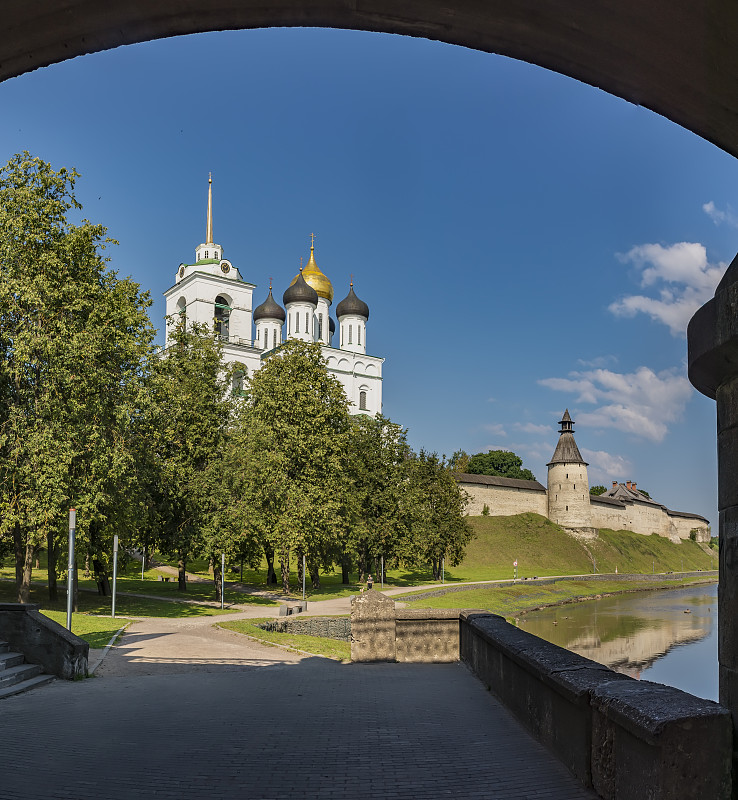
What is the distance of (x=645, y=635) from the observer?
34.1 meters

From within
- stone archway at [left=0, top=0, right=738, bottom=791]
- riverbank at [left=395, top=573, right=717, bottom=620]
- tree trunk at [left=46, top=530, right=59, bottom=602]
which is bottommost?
riverbank at [left=395, top=573, right=717, bottom=620]

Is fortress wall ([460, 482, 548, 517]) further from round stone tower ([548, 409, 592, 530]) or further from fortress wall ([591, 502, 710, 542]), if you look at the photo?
fortress wall ([591, 502, 710, 542])

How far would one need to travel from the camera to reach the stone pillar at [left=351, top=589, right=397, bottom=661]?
12.5 meters

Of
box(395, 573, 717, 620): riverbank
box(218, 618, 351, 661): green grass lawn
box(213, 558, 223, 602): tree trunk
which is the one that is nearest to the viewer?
box(218, 618, 351, 661): green grass lawn

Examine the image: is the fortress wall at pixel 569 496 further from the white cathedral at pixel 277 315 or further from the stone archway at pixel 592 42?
the stone archway at pixel 592 42

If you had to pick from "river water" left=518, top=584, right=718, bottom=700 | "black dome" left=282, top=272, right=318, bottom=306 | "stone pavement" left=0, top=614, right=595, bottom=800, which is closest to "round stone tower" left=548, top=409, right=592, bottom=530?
"black dome" left=282, top=272, right=318, bottom=306

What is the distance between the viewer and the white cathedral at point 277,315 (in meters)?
78.6

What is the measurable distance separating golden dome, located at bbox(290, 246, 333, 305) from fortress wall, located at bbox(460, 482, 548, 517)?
27.8 metres

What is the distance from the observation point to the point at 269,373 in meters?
37.8

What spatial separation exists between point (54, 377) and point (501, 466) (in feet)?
347

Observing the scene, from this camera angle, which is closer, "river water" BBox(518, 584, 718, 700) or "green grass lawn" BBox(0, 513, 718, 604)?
"river water" BBox(518, 584, 718, 700)

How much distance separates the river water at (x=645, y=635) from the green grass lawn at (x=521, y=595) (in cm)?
118

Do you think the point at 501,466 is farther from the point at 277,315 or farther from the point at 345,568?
the point at 345,568

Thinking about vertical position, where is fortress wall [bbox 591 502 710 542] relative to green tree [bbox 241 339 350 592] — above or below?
below
